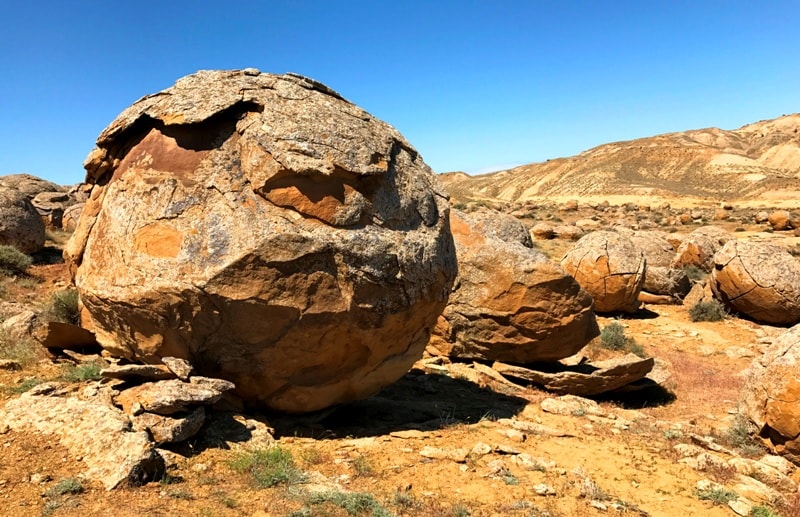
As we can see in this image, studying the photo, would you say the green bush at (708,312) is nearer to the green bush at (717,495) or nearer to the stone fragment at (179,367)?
the green bush at (717,495)

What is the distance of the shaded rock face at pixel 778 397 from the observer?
6637 millimetres

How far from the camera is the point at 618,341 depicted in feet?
39.6

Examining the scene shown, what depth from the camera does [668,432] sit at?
7328 millimetres

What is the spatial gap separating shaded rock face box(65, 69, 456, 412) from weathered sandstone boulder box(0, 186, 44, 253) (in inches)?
373

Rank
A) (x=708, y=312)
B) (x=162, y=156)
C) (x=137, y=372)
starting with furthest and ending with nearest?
1. (x=708, y=312)
2. (x=162, y=156)
3. (x=137, y=372)

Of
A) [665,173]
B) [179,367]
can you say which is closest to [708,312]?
[179,367]

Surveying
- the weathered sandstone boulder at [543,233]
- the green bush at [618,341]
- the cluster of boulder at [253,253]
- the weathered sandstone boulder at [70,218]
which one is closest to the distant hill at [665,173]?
the weathered sandstone boulder at [543,233]

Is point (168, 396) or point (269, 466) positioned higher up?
point (168, 396)

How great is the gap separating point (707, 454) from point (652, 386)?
3.70 meters

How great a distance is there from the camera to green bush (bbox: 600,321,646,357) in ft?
39.1

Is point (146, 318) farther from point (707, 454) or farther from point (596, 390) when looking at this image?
point (596, 390)

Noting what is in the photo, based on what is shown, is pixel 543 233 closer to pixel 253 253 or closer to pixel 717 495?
pixel 717 495

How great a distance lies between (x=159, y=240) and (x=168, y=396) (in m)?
1.40

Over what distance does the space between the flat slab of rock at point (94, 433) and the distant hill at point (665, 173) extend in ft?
181
